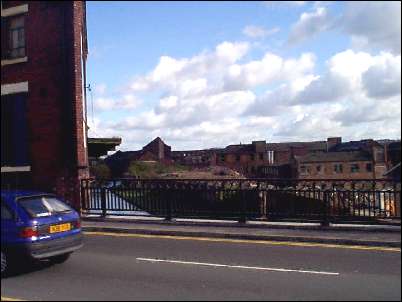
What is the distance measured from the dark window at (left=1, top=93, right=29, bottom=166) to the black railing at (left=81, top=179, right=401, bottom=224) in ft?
6.98

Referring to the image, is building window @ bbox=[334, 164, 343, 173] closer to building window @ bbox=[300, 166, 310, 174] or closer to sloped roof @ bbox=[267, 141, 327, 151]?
building window @ bbox=[300, 166, 310, 174]

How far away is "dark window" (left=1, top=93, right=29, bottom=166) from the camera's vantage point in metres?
14.6

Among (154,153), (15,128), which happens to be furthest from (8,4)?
(154,153)

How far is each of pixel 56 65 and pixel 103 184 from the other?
3.97 m

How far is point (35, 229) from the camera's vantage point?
25.2 feet

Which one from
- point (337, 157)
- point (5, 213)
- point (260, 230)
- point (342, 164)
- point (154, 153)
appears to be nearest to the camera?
point (5, 213)

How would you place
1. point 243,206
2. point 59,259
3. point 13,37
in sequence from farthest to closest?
1. point 13,37
2. point 243,206
3. point 59,259

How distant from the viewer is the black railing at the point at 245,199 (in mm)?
12164

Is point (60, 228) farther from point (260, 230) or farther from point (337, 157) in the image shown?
point (337, 157)

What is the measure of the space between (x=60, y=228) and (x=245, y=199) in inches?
242

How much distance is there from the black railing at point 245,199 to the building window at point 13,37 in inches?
191

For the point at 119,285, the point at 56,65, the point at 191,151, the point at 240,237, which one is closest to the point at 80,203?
the point at 56,65

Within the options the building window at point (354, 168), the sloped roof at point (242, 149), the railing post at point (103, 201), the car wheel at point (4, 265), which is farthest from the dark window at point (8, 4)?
the sloped roof at point (242, 149)

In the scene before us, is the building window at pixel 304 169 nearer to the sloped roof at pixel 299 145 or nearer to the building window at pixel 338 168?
the building window at pixel 338 168
